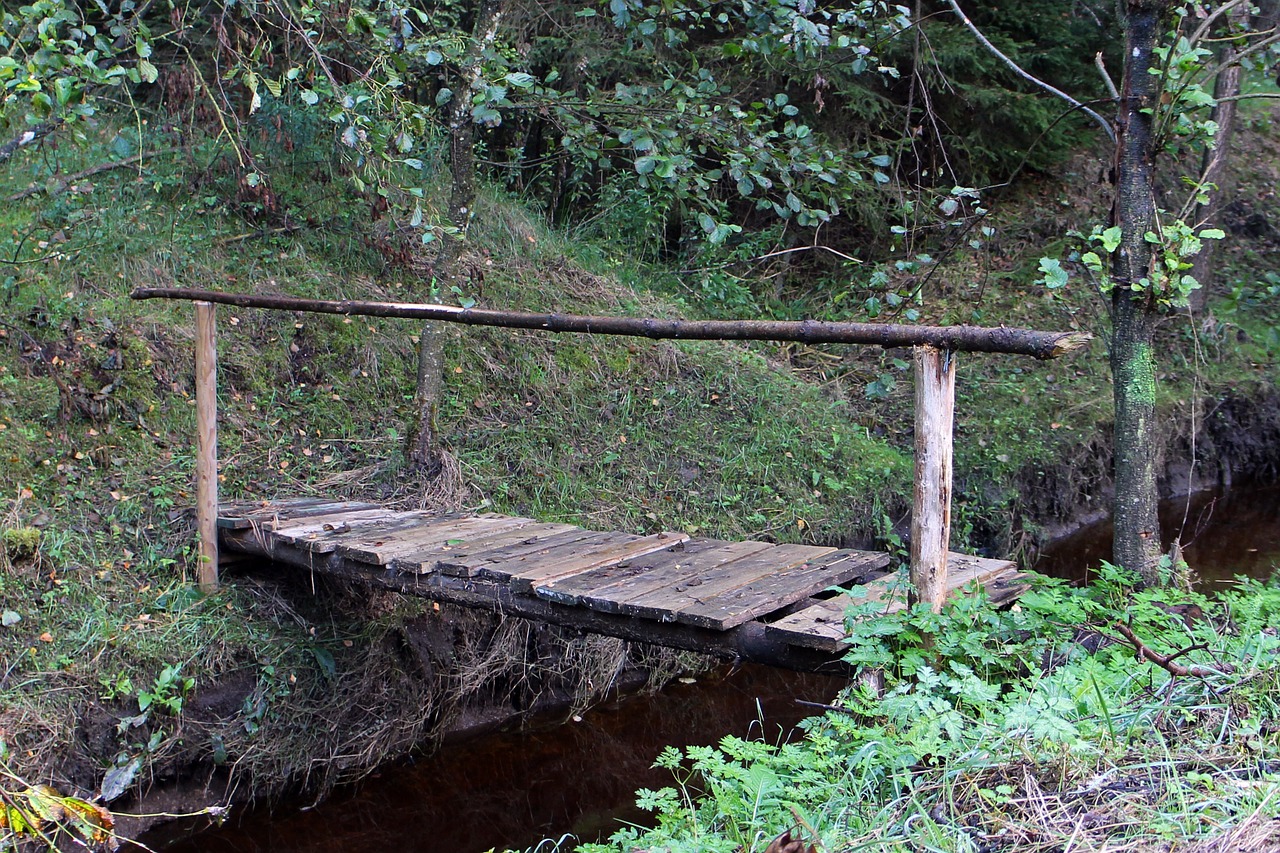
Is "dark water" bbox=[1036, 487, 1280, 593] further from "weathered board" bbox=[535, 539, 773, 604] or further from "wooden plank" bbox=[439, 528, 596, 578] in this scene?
"wooden plank" bbox=[439, 528, 596, 578]

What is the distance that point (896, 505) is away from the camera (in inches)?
285

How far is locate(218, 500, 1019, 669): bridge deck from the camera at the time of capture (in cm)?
326

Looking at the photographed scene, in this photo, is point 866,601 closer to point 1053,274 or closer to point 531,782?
point 1053,274

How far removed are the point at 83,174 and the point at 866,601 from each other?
21.0ft

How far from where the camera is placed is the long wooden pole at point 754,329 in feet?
8.73

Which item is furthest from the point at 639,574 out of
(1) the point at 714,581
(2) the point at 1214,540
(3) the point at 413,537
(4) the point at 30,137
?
(2) the point at 1214,540

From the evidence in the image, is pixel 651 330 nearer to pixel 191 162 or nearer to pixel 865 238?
pixel 191 162

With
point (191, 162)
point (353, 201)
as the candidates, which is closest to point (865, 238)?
point (353, 201)

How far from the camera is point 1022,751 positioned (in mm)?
2266

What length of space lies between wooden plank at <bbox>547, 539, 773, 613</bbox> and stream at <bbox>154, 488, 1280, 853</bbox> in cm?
69

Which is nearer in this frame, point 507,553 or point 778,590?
point 778,590

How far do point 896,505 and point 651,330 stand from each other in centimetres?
416

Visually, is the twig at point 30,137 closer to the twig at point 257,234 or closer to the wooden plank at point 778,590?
the twig at point 257,234

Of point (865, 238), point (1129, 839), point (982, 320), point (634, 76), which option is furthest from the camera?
point (865, 238)
